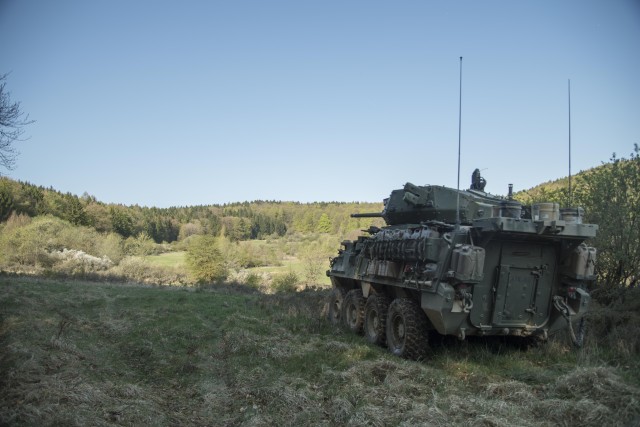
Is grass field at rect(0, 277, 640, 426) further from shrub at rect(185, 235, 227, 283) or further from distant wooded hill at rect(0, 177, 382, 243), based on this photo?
distant wooded hill at rect(0, 177, 382, 243)

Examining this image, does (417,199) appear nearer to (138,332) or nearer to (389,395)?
(389,395)

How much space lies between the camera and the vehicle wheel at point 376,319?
10797 mm

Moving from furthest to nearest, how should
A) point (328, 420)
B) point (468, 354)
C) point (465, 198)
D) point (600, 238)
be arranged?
point (600, 238) → point (465, 198) → point (468, 354) → point (328, 420)

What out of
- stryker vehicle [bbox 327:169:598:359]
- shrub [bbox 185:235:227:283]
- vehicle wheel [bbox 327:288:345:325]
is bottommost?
shrub [bbox 185:235:227:283]

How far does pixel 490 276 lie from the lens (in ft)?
29.7

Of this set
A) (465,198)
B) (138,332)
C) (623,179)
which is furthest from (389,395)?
(623,179)

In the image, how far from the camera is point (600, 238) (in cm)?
1328

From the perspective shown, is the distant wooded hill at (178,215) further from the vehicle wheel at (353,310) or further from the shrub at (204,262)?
the vehicle wheel at (353,310)

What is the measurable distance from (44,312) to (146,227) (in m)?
76.6

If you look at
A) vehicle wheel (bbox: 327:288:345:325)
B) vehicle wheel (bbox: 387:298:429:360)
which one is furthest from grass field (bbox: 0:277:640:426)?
vehicle wheel (bbox: 327:288:345:325)

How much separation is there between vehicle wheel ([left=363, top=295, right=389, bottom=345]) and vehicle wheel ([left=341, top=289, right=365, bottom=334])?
46 centimetres

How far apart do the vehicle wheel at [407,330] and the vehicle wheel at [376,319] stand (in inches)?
18.3

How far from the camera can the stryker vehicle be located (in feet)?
28.0

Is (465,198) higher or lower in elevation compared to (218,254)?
higher
